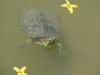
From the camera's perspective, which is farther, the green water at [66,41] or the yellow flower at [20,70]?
the green water at [66,41]

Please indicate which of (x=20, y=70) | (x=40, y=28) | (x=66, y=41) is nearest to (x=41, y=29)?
(x=40, y=28)

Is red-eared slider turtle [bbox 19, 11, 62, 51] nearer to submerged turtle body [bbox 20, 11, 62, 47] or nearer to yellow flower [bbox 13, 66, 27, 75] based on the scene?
submerged turtle body [bbox 20, 11, 62, 47]

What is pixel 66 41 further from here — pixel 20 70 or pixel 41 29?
pixel 20 70

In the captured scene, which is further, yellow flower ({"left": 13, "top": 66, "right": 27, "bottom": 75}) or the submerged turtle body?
the submerged turtle body

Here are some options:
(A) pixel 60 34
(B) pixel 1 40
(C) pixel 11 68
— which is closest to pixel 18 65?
(C) pixel 11 68

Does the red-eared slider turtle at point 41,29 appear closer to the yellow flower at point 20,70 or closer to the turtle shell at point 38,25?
the turtle shell at point 38,25

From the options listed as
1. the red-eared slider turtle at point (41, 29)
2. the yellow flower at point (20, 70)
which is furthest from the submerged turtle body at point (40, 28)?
the yellow flower at point (20, 70)

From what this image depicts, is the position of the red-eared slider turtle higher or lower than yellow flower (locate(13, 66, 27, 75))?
higher

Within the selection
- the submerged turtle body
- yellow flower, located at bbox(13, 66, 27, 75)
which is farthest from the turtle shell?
yellow flower, located at bbox(13, 66, 27, 75)
